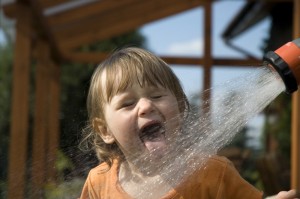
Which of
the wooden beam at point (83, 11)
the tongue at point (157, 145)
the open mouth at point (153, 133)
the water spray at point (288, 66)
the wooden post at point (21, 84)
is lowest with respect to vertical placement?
the wooden post at point (21, 84)

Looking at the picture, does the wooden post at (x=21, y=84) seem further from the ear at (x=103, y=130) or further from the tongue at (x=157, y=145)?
the tongue at (x=157, y=145)

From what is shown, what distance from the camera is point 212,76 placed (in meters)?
6.98

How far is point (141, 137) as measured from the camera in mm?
1420

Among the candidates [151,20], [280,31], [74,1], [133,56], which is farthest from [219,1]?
[133,56]

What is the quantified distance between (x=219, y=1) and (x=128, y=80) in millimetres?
5688

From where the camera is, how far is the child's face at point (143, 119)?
138cm

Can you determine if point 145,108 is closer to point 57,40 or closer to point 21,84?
point 21,84

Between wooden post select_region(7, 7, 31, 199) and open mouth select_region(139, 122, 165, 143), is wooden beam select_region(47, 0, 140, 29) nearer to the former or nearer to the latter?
wooden post select_region(7, 7, 31, 199)

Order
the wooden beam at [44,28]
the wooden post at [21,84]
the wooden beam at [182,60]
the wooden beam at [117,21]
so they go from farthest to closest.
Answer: the wooden beam at [182,60]
the wooden beam at [117,21]
the wooden beam at [44,28]
the wooden post at [21,84]

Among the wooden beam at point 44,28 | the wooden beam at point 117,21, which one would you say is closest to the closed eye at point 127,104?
A: the wooden beam at point 44,28

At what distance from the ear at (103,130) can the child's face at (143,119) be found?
0.04 metres

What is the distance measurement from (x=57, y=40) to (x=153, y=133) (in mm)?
5367

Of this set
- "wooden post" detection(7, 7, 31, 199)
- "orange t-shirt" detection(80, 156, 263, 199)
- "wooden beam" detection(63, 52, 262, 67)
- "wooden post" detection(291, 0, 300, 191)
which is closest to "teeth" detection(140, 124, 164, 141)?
"orange t-shirt" detection(80, 156, 263, 199)

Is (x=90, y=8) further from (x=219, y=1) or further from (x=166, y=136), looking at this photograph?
(x=166, y=136)
